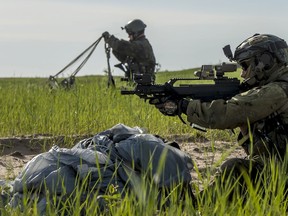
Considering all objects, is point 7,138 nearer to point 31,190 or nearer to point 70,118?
point 70,118

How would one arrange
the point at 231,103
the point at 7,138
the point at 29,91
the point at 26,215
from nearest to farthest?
the point at 26,215, the point at 231,103, the point at 7,138, the point at 29,91

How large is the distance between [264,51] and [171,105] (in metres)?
0.71

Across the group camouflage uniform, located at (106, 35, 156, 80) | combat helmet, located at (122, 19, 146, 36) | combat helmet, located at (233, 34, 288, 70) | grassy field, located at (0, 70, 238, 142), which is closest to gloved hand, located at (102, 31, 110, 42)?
camouflage uniform, located at (106, 35, 156, 80)

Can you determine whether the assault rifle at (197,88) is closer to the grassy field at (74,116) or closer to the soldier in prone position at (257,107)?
the soldier in prone position at (257,107)

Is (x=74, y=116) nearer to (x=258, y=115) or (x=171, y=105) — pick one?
(x=171, y=105)

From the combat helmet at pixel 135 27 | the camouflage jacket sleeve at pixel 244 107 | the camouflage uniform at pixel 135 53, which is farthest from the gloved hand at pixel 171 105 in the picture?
the combat helmet at pixel 135 27

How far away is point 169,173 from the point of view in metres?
4.71

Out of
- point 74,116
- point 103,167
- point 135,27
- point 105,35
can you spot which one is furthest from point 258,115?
point 135,27

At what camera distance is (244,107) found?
4785 mm

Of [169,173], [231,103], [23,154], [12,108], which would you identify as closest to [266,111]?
[231,103]

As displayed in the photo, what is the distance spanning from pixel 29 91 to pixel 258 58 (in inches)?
252

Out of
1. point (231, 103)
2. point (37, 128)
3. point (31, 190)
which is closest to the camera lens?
point (31, 190)

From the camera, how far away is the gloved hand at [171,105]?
5023 mm

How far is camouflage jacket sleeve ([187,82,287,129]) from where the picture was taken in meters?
4.77
